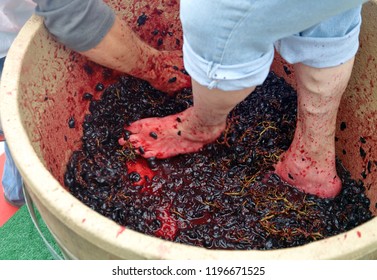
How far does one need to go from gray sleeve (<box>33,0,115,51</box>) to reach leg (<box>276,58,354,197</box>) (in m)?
0.46

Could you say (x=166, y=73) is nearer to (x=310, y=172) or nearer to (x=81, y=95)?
(x=81, y=95)

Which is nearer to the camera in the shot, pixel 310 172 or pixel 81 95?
pixel 310 172

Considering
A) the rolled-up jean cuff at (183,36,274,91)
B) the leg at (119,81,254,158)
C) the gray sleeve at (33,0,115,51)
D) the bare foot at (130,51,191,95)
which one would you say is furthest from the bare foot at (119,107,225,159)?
the rolled-up jean cuff at (183,36,274,91)

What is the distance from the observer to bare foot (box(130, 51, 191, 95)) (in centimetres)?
144

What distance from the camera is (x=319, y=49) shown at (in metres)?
1.01

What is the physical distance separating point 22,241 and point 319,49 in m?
0.98

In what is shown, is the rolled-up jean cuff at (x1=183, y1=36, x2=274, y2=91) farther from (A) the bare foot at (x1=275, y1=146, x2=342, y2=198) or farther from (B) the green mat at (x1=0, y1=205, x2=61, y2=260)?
(B) the green mat at (x1=0, y1=205, x2=61, y2=260)

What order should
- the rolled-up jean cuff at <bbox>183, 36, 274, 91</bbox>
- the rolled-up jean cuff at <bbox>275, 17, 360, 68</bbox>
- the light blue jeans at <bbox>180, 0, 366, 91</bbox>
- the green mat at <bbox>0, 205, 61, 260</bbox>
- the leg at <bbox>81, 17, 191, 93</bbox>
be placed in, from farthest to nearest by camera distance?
1. the green mat at <bbox>0, 205, 61, 260</bbox>
2. the leg at <bbox>81, 17, 191, 93</bbox>
3. the rolled-up jean cuff at <bbox>275, 17, 360, 68</bbox>
4. the rolled-up jean cuff at <bbox>183, 36, 274, 91</bbox>
5. the light blue jeans at <bbox>180, 0, 366, 91</bbox>

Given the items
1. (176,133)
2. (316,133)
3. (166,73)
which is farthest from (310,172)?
(166,73)

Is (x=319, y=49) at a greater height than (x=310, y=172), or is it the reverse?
(x=319, y=49)

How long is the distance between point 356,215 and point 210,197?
1.19 ft

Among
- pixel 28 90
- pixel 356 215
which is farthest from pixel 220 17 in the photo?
pixel 356 215

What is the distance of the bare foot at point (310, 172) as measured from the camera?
1.25 m

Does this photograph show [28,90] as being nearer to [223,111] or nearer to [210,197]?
[223,111]
